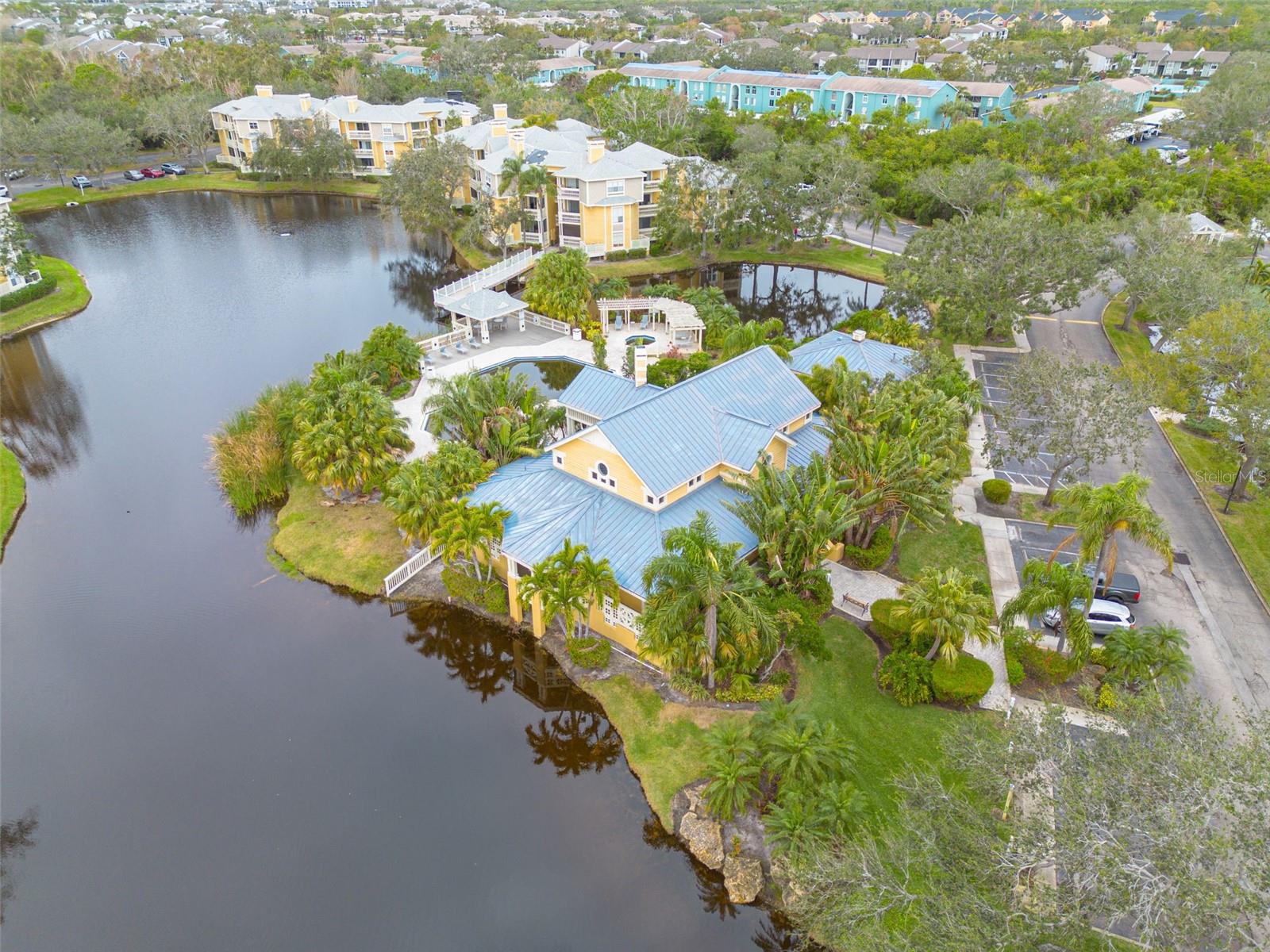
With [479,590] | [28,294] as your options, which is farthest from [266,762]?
[28,294]

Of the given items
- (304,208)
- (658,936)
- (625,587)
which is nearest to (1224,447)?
(625,587)

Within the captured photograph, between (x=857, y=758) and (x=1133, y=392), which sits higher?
(x=1133, y=392)

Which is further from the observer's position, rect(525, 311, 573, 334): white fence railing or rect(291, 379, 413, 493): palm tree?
rect(525, 311, 573, 334): white fence railing

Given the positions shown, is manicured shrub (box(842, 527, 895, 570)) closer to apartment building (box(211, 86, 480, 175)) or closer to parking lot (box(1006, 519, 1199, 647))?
parking lot (box(1006, 519, 1199, 647))

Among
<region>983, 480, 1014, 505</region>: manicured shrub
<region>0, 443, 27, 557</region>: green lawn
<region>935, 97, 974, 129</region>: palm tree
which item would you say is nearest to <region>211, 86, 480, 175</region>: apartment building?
<region>935, 97, 974, 129</region>: palm tree

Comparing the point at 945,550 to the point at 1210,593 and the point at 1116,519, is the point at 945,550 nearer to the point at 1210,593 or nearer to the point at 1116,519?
the point at 1116,519

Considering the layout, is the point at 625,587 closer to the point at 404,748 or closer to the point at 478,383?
the point at 404,748

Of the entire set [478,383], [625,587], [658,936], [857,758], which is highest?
[478,383]
